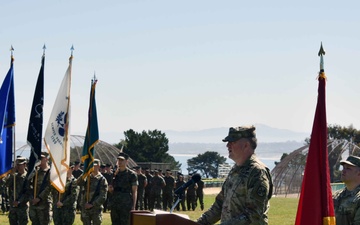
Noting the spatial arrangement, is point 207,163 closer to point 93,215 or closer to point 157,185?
point 157,185

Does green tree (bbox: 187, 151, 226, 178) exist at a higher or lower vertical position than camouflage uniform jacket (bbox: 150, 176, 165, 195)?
higher

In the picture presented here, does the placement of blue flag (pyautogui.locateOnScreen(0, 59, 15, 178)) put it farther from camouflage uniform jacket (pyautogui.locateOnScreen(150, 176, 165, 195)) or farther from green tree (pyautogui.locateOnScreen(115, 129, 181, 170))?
green tree (pyautogui.locateOnScreen(115, 129, 181, 170))

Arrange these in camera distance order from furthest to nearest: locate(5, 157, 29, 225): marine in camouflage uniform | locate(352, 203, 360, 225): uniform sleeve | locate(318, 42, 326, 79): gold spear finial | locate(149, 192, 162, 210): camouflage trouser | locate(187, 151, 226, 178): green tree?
locate(187, 151, 226, 178): green tree, locate(149, 192, 162, 210): camouflage trouser, locate(5, 157, 29, 225): marine in camouflage uniform, locate(352, 203, 360, 225): uniform sleeve, locate(318, 42, 326, 79): gold spear finial

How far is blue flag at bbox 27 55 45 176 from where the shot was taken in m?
13.6

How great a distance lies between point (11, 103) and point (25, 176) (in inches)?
68.1

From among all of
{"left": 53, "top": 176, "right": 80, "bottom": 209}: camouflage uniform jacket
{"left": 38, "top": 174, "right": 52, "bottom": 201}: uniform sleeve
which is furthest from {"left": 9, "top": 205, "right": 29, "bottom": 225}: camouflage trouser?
{"left": 53, "top": 176, "right": 80, "bottom": 209}: camouflage uniform jacket

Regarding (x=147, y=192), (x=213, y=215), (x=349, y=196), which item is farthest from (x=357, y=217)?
(x=147, y=192)

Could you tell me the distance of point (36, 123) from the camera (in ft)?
45.5

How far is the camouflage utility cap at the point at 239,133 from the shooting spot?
577 cm

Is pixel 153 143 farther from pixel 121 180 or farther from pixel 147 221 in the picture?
pixel 147 221

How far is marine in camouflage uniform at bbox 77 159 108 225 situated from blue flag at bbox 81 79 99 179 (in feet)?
0.62

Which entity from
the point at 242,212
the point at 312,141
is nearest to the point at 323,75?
the point at 312,141

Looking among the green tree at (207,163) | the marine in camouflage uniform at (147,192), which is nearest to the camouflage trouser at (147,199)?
the marine in camouflage uniform at (147,192)

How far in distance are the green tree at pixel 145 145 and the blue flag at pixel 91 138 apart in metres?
41.0
